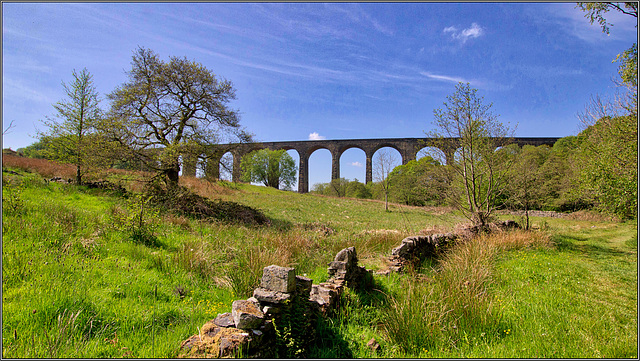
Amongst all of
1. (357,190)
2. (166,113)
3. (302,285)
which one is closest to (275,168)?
(357,190)

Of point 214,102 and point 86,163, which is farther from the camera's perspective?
point 214,102

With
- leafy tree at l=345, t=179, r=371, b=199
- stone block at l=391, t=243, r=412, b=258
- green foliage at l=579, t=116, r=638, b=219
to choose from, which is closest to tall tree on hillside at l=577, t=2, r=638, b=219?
green foliage at l=579, t=116, r=638, b=219

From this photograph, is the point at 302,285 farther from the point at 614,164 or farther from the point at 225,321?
the point at 614,164

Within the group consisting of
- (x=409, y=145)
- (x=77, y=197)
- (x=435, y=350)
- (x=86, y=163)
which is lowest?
(x=435, y=350)

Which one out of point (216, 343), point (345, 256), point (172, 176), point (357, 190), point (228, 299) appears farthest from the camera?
point (357, 190)

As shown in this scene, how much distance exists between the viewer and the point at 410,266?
685 cm

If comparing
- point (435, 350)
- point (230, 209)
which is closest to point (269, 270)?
point (435, 350)

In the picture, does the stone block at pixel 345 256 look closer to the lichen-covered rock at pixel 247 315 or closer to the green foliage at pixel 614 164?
the lichen-covered rock at pixel 247 315

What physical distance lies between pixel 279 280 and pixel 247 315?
1.99ft

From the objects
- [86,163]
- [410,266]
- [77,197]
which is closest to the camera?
[410,266]

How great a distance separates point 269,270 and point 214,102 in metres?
13.3

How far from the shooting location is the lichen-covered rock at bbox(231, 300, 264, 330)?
2.73m

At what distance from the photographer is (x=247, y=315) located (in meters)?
2.75

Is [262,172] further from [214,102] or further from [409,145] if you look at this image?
[214,102]
